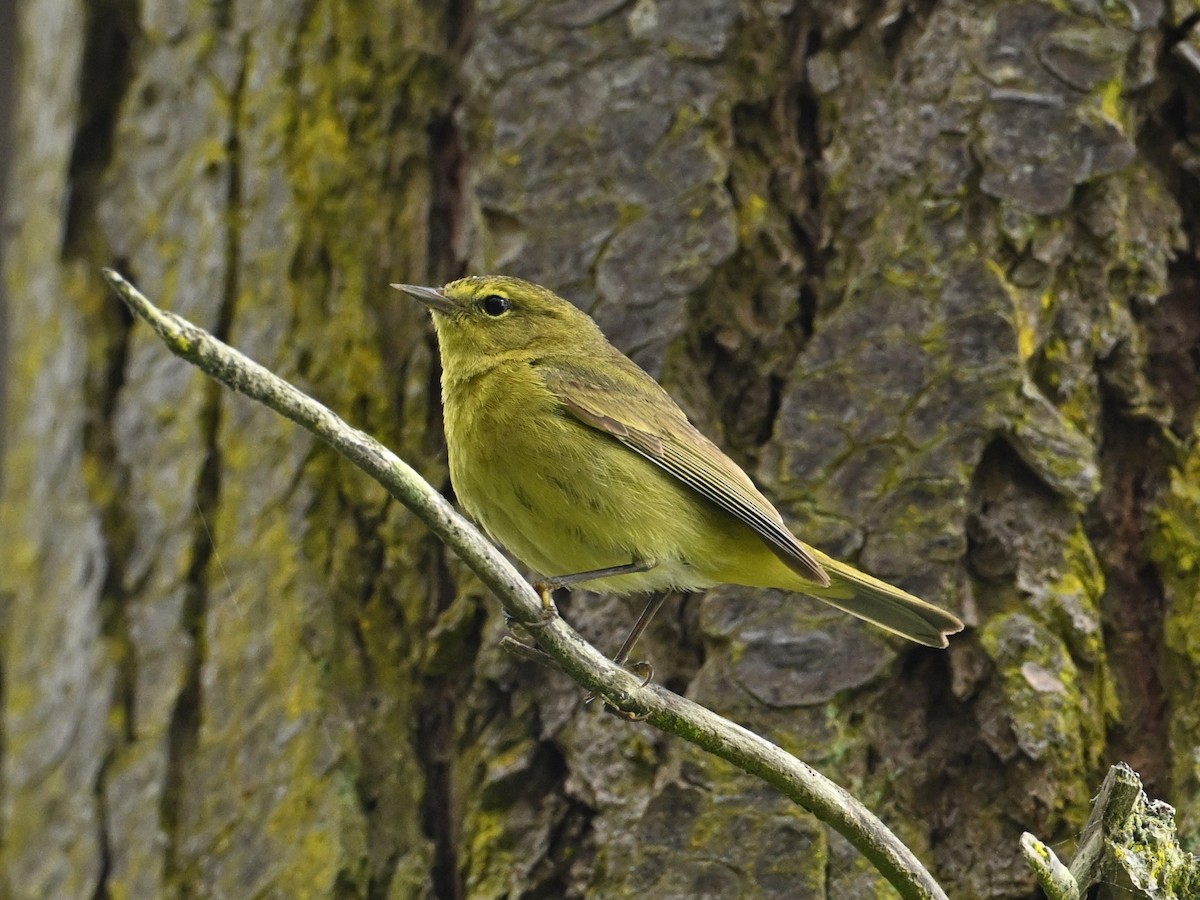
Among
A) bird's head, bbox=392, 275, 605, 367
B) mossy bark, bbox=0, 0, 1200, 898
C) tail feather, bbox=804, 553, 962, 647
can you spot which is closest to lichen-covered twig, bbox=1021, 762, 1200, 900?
mossy bark, bbox=0, 0, 1200, 898

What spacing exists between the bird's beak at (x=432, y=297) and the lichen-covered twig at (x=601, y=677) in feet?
4.90

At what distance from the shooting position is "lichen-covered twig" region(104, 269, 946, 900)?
8.00 feet

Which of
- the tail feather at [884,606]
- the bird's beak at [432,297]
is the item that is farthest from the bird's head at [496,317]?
the tail feather at [884,606]

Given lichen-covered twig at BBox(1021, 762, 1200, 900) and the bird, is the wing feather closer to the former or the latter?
the bird

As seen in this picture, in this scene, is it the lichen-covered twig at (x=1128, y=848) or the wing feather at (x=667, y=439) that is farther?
the wing feather at (x=667, y=439)

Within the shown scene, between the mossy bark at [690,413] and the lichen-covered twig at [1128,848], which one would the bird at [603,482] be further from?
the lichen-covered twig at [1128,848]

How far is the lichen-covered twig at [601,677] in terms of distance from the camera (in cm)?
244

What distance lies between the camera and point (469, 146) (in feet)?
14.5

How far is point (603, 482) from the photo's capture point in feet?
13.2

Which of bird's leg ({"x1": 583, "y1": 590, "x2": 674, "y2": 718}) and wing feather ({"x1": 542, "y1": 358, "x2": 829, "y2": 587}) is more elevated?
wing feather ({"x1": 542, "y1": 358, "x2": 829, "y2": 587})

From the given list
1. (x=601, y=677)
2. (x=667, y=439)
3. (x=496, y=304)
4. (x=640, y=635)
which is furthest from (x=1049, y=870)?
(x=496, y=304)

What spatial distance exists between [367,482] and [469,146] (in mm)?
1010

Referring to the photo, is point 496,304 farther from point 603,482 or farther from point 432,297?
point 603,482

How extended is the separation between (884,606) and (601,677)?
3.17 ft
